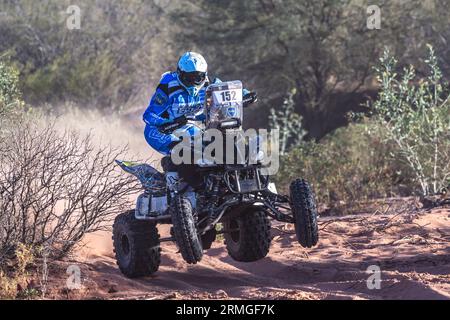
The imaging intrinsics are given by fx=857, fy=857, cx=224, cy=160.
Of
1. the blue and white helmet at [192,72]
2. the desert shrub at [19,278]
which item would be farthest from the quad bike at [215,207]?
the desert shrub at [19,278]

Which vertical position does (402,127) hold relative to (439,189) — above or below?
above

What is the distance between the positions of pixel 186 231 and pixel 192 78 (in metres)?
1.58

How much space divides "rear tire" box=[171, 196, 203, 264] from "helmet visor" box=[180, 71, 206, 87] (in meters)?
1.30

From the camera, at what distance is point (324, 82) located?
84.6 ft

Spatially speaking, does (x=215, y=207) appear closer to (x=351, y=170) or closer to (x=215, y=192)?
(x=215, y=192)

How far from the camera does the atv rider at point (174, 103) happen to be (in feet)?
26.1

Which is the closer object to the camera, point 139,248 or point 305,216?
point 305,216

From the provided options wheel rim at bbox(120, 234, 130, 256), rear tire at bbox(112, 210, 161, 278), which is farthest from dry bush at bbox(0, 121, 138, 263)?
rear tire at bbox(112, 210, 161, 278)

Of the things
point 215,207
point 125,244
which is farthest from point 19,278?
point 215,207

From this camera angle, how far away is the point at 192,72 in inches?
309

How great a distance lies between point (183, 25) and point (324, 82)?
15.5 feet

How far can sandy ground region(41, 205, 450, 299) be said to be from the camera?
7.19m
